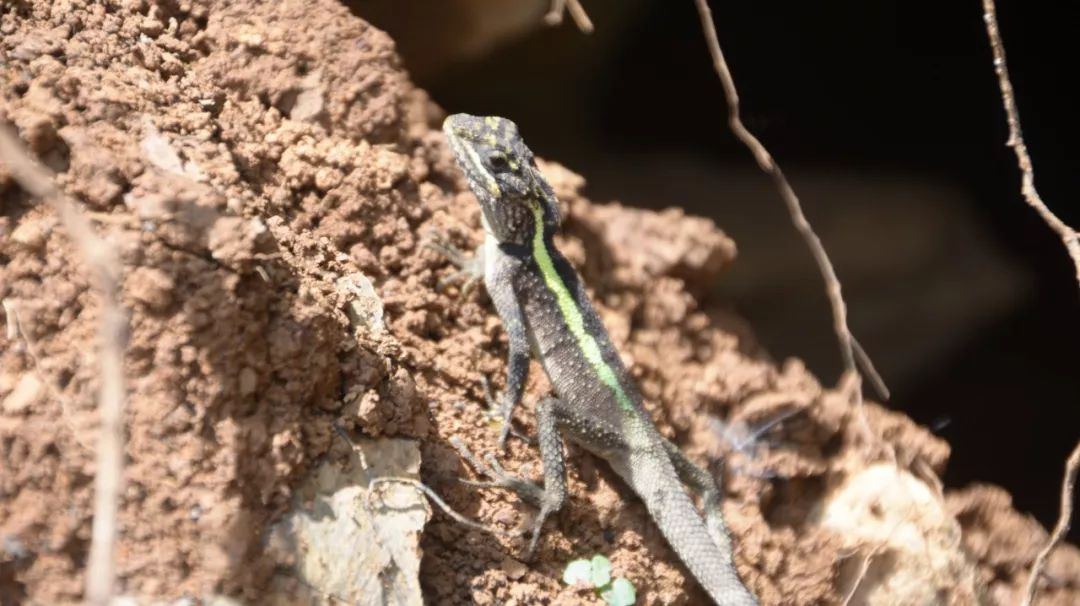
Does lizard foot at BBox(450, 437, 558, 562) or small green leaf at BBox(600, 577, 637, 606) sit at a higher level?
lizard foot at BBox(450, 437, 558, 562)

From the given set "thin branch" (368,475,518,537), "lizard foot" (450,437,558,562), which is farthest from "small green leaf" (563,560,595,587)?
"thin branch" (368,475,518,537)

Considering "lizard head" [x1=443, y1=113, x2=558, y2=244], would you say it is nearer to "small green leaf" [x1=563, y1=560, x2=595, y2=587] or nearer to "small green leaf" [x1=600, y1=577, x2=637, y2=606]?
"small green leaf" [x1=563, y1=560, x2=595, y2=587]

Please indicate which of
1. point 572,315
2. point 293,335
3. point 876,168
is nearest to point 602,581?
point 572,315

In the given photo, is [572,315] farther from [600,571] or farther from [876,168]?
[876,168]

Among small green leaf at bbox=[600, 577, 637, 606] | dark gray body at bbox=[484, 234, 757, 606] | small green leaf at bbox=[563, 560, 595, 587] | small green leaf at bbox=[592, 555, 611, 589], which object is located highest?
dark gray body at bbox=[484, 234, 757, 606]

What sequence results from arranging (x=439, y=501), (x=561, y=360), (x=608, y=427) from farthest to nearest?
(x=561, y=360)
(x=608, y=427)
(x=439, y=501)

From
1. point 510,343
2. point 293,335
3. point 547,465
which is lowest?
point 547,465

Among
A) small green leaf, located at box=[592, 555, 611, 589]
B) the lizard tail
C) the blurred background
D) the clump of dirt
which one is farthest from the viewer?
the blurred background

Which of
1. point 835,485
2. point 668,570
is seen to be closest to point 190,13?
point 668,570
